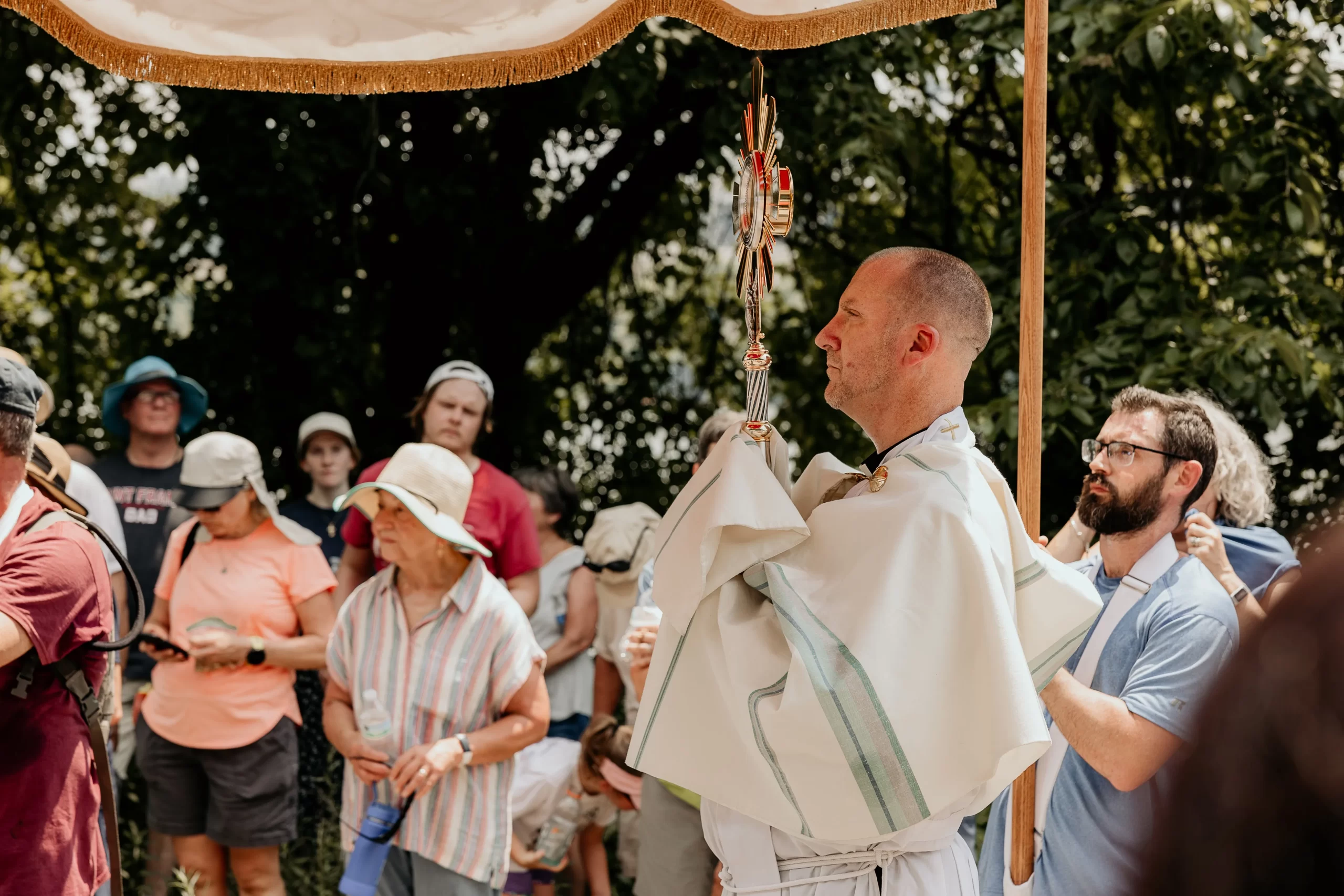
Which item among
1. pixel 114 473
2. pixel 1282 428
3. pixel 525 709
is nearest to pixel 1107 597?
pixel 525 709

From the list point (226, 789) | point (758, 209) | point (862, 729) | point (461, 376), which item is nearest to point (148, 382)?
point (461, 376)

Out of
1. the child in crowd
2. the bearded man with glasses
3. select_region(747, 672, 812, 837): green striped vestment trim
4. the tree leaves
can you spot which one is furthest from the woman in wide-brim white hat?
the tree leaves

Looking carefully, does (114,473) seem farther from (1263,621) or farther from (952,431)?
(1263,621)

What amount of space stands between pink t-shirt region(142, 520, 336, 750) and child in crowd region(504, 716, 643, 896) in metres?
0.85

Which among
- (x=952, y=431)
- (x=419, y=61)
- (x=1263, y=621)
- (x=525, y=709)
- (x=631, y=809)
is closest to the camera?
(x=1263, y=621)

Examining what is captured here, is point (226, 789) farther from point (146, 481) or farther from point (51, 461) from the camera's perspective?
point (146, 481)

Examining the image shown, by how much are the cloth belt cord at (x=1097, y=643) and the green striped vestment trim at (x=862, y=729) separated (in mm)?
1019

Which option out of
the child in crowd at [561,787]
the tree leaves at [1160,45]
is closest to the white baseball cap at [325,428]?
the child in crowd at [561,787]

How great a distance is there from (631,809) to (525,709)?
101cm

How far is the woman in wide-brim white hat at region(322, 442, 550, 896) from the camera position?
3.87 meters

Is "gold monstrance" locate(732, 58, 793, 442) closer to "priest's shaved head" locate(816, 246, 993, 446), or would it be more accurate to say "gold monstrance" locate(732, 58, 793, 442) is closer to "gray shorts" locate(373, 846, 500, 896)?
"priest's shaved head" locate(816, 246, 993, 446)

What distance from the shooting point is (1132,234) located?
5969mm

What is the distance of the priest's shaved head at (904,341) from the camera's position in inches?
96.7

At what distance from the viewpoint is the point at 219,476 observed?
468cm
